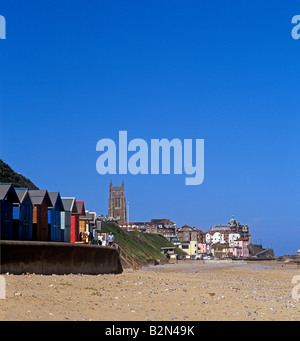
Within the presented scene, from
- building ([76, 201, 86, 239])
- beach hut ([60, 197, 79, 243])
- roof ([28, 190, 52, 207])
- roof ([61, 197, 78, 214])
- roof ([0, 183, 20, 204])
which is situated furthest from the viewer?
building ([76, 201, 86, 239])

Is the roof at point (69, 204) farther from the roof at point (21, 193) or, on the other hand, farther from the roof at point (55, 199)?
the roof at point (21, 193)

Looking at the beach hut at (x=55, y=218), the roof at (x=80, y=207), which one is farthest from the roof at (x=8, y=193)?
the roof at (x=80, y=207)

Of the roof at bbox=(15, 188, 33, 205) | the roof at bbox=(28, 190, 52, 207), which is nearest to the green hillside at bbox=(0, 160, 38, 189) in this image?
the roof at bbox=(28, 190, 52, 207)

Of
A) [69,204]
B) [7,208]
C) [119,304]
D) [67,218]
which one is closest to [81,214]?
Answer: [69,204]

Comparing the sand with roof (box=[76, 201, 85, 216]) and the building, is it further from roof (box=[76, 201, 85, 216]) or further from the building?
the building

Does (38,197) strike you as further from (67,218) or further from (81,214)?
(81,214)

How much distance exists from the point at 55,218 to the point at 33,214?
284 centimetres

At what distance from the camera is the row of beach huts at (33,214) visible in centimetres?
2144

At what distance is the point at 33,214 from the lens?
24.3m

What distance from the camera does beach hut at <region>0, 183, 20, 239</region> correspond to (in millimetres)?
20859

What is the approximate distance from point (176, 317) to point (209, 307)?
232 cm

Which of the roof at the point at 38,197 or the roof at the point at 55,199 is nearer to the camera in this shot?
the roof at the point at 38,197

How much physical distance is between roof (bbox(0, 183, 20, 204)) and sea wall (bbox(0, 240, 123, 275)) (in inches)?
122

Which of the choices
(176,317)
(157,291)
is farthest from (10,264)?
(176,317)
